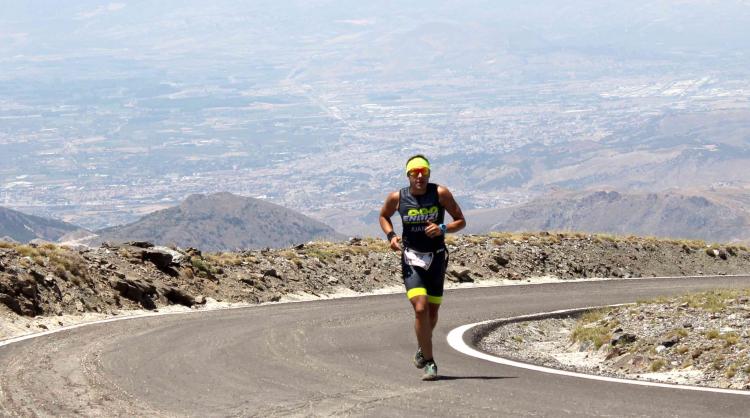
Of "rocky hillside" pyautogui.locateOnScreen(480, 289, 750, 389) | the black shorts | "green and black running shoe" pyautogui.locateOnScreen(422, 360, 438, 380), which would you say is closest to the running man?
the black shorts

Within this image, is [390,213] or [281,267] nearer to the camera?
[390,213]

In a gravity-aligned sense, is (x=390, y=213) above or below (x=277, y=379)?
above

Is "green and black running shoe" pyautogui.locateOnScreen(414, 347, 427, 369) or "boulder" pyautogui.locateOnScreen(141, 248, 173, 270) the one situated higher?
"green and black running shoe" pyautogui.locateOnScreen(414, 347, 427, 369)

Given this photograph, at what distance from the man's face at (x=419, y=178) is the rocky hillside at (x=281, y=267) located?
772 cm

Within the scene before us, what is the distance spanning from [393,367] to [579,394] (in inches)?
104

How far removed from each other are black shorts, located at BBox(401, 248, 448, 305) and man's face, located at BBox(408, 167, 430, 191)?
2.25ft

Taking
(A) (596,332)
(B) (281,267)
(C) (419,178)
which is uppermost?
(C) (419,178)

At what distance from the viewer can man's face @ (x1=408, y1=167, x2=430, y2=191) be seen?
11453mm

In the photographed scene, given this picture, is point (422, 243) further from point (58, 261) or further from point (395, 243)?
point (58, 261)

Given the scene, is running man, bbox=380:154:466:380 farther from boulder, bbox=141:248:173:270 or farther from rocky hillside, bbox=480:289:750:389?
boulder, bbox=141:248:173:270

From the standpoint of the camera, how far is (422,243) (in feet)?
37.9

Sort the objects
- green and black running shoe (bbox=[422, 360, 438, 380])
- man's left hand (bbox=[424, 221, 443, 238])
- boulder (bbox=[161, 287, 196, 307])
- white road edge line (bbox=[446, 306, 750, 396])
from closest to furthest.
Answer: white road edge line (bbox=[446, 306, 750, 396]), green and black running shoe (bbox=[422, 360, 438, 380]), man's left hand (bbox=[424, 221, 443, 238]), boulder (bbox=[161, 287, 196, 307])

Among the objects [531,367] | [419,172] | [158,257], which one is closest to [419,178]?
[419,172]

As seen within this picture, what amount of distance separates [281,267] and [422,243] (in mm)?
12946
